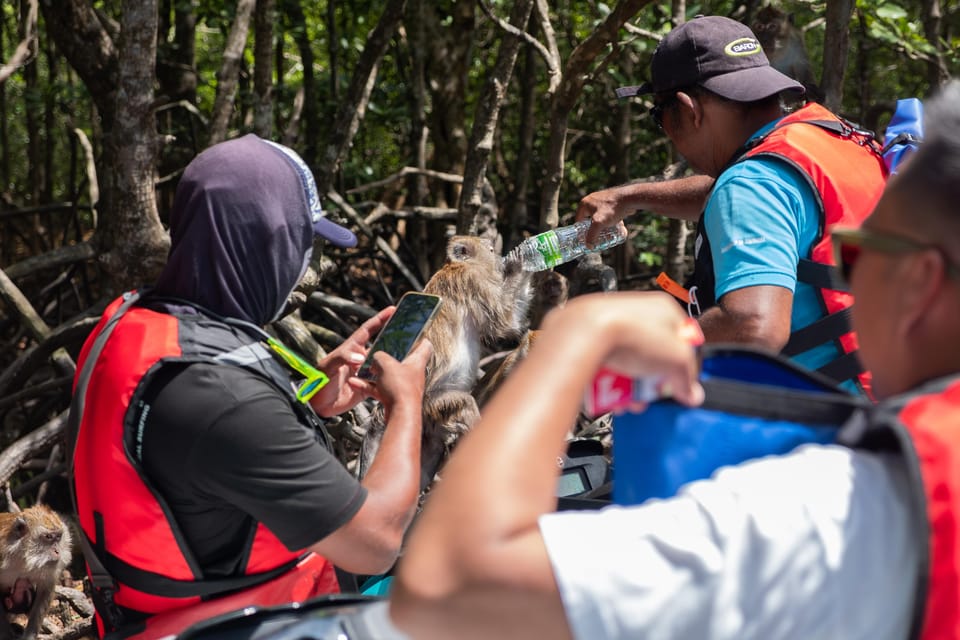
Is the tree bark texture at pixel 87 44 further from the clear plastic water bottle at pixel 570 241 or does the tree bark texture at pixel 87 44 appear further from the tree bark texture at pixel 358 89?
the clear plastic water bottle at pixel 570 241

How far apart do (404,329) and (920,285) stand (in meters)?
1.39

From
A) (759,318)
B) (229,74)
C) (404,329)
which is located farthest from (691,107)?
(229,74)

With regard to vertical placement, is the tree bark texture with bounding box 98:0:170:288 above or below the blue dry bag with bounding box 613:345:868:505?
below

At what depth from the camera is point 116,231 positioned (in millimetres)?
4043

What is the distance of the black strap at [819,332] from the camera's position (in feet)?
7.53

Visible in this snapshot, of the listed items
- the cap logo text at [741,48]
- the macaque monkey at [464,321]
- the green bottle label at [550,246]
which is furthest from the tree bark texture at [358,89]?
the cap logo text at [741,48]

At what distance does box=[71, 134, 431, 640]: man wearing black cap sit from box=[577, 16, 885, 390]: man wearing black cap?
85cm

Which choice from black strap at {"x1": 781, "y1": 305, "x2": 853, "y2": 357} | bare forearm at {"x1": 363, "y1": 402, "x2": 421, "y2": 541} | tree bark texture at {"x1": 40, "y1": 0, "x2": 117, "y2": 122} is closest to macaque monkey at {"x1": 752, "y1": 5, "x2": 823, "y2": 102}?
black strap at {"x1": 781, "y1": 305, "x2": 853, "y2": 357}

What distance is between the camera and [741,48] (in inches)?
101

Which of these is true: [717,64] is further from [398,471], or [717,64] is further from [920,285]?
[920,285]

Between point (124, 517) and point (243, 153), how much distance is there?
2.45ft

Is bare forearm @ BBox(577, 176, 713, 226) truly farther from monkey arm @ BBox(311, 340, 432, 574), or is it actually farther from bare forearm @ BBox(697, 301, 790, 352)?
monkey arm @ BBox(311, 340, 432, 574)

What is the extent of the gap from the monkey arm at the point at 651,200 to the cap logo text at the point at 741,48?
0.54m

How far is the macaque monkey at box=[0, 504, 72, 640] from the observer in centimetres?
344
